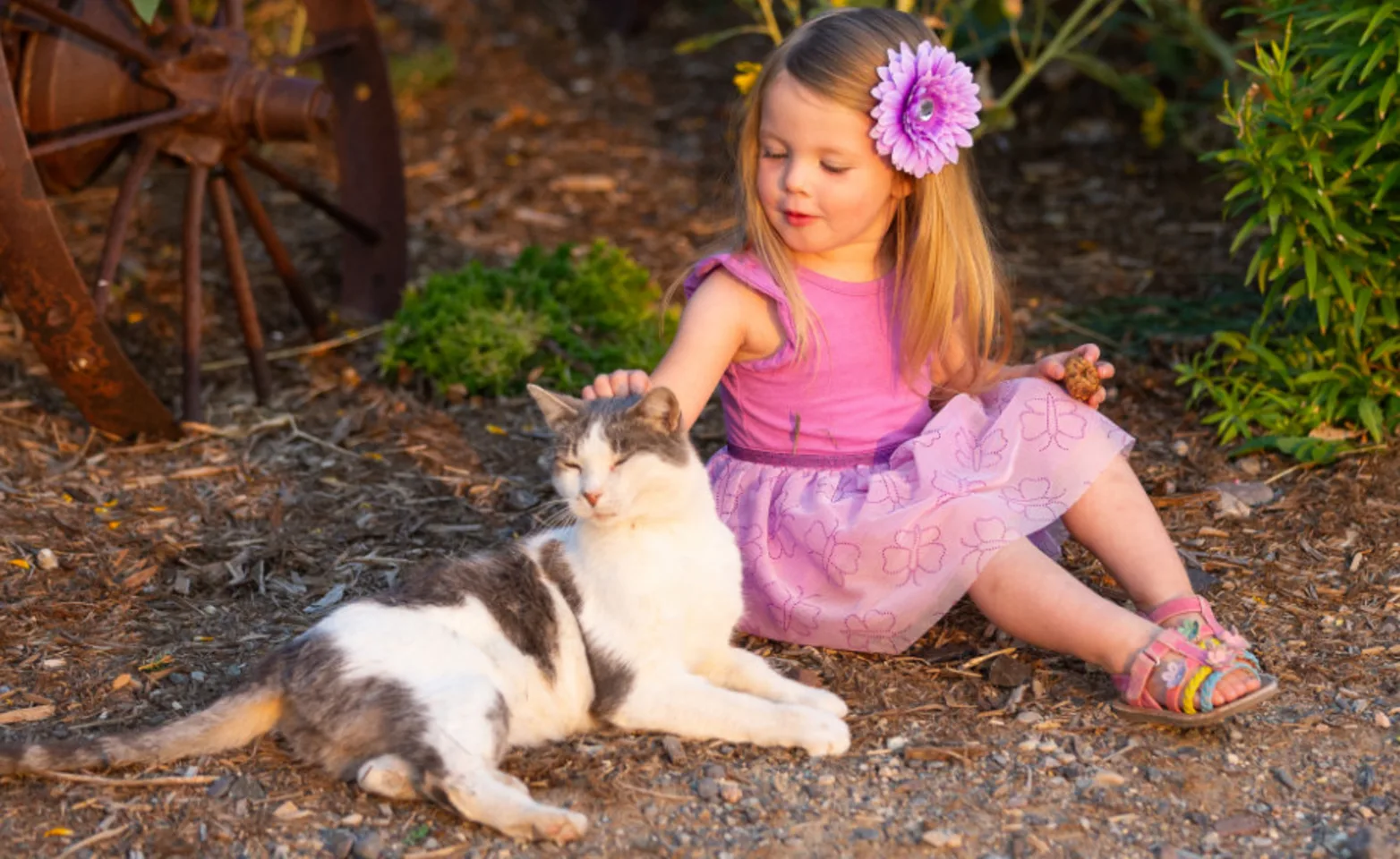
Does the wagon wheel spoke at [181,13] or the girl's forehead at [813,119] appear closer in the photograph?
the girl's forehead at [813,119]

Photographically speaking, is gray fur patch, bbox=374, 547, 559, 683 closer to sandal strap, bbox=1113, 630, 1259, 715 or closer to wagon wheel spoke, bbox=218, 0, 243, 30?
sandal strap, bbox=1113, 630, 1259, 715

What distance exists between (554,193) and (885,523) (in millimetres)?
3391

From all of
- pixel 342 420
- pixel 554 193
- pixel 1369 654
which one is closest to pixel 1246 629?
pixel 1369 654

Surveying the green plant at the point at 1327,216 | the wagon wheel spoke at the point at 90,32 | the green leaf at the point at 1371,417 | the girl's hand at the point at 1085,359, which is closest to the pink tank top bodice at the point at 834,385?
the girl's hand at the point at 1085,359

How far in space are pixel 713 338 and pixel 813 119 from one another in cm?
54

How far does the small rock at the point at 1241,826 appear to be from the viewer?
8.04 feet

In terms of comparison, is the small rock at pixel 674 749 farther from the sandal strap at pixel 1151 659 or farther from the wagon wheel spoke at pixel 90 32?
the wagon wheel spoke at pixel 90 32

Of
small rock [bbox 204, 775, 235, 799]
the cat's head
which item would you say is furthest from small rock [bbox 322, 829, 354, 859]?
the cat's head

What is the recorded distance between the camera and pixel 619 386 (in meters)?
3.03

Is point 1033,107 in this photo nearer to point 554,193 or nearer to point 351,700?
point 554,193

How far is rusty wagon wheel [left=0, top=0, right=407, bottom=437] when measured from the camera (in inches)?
142

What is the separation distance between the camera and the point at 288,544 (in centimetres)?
364

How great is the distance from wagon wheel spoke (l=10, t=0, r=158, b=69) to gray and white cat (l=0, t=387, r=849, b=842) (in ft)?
6.69

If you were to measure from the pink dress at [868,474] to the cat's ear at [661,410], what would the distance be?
19.8 inches
